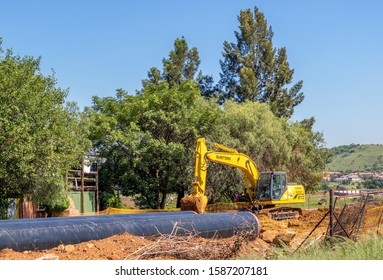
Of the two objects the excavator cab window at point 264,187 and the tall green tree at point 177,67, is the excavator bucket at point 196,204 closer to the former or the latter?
the excavator cab window at point 264,187

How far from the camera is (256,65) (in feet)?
191

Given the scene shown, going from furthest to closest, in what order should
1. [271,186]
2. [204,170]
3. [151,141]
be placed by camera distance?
1. [151,141]
2. [271,186]
3. [204,170]

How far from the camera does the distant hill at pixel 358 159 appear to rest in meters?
144

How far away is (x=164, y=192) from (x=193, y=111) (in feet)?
19.9

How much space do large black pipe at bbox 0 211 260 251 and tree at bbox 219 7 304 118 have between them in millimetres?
41313

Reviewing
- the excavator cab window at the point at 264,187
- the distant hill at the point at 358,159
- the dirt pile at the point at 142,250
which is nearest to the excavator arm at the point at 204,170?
the excavator cab window at the point at 264,187

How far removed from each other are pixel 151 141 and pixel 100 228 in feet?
80.4

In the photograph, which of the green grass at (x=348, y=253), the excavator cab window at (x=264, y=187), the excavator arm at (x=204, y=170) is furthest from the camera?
the excavator cab window at (x=264, y=187)

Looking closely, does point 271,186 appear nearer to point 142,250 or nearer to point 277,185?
point 277,185

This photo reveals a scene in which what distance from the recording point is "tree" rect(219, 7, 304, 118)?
189 ft

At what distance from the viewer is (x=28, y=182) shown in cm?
2634

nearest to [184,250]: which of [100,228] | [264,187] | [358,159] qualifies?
[100,228]

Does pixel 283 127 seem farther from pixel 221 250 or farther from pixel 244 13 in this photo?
pixel 221 250

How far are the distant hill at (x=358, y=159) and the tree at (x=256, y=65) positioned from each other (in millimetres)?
84542
